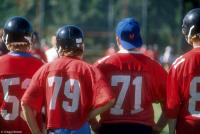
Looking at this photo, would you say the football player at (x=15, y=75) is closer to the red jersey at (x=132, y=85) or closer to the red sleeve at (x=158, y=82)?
the red jersey at (x=132, y=85)

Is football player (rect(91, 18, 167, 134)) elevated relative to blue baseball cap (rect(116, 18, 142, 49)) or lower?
lower

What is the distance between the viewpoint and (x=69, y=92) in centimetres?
408

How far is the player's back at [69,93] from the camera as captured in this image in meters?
4.05

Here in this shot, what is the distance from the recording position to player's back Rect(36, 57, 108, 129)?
4051 mm

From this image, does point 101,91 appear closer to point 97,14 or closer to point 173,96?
point 173,96

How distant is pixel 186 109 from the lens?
13.9 feet

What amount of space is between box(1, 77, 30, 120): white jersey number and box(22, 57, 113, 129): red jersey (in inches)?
16.0

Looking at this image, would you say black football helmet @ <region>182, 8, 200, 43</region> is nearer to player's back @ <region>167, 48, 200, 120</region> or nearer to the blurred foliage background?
player's back @ <region>167, 48, 200, 120</region>

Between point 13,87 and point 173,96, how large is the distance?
1758 millimetres

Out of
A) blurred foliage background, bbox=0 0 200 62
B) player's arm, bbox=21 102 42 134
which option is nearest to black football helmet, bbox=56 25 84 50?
player's arm, bbox=21 102 42 134

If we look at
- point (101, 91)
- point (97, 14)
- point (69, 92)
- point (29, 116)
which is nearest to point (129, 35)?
point (101, 91)

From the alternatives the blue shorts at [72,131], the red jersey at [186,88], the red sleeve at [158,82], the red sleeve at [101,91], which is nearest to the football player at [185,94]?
the red jersey at [186,88]

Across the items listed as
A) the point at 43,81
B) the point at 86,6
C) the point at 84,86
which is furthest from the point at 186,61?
the point at 86,6

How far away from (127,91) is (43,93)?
898mm
